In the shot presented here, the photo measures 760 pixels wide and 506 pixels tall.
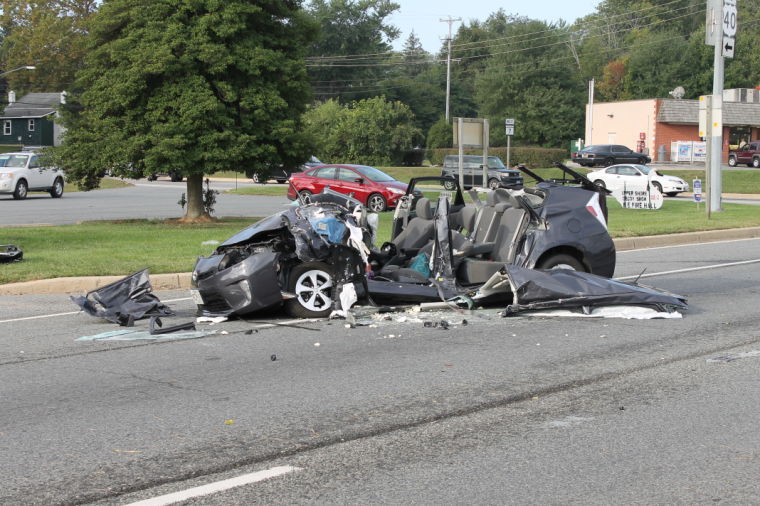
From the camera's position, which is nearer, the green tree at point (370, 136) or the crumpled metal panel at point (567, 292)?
the crumpled metal panel at point (567, 292)

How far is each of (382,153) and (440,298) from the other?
163 feet

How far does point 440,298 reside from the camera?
9672 mm

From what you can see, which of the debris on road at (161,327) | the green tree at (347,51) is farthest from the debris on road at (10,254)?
the green tree at (347,51)

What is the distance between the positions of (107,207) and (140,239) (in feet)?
43.3

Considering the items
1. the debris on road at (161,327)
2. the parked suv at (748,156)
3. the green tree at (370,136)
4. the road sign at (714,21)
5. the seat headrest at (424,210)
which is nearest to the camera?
the debris on road at (161,327)

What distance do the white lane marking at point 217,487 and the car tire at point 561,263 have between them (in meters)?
5.63

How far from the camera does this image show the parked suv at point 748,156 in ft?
179

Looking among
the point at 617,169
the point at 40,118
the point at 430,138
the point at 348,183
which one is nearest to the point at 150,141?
the point at 348,183

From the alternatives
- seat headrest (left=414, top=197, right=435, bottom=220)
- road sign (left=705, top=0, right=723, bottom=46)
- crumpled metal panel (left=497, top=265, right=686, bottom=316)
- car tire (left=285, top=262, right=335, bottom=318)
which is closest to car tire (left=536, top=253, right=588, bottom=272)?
crumpled metal panel (left=497, top=265, right=686, bottom=316)

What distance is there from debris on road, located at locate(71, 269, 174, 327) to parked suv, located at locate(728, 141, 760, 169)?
169ft

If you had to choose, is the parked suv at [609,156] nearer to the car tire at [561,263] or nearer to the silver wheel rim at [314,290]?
the car tire at [561,263]

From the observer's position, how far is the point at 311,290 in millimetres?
9234

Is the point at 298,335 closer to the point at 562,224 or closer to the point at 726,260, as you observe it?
the point at 562,224

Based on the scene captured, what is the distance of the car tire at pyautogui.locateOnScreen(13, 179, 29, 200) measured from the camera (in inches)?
1301
